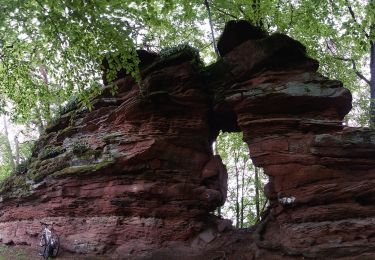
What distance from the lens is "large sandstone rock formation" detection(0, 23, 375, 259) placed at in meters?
9.58

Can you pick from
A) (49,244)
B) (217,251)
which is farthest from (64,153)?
(217,251)

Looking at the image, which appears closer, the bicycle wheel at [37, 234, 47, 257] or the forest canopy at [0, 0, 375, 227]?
the forest canopy at [0, 0, 375, 227]

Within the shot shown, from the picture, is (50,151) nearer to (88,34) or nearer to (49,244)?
(49,244)

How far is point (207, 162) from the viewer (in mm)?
13352

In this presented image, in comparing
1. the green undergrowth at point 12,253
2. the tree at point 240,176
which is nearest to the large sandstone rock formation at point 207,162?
the green undergrowth at point 12,253

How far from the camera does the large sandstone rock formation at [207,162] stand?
31.4ft

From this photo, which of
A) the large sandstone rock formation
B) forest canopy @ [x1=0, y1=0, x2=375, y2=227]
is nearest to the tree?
forest canopy @ [x1=0, y1=0, x2=375, y2=227]

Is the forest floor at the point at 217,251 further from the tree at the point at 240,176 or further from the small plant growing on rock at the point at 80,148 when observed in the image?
the tree at the point at 240,176

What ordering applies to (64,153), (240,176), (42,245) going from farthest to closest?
(240,176), (64,153), (42,245)

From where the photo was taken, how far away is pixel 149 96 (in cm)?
1241

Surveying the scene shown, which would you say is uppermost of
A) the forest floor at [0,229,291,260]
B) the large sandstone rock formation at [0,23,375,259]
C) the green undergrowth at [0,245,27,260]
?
the large sandstone rock formation at [0,23,375,259]

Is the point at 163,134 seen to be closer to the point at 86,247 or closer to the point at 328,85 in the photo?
the point at 86,247

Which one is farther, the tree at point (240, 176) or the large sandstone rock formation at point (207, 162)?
the tree at point (240, 176)

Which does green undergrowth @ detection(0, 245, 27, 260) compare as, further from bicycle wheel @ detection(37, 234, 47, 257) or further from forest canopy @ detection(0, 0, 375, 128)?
forest canopy @ detection(0, 0, 375, 128)
